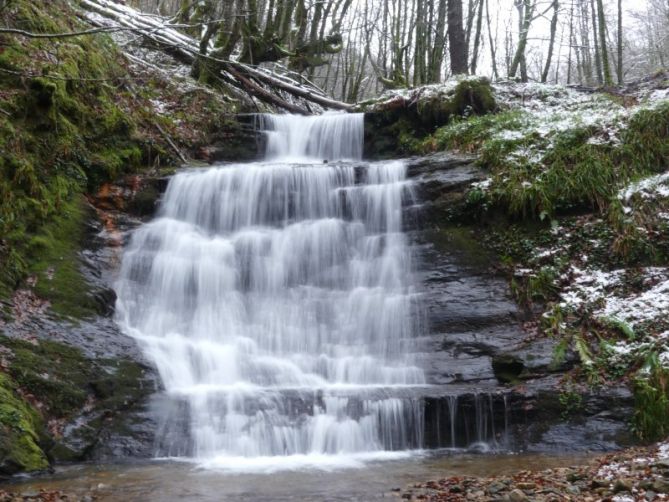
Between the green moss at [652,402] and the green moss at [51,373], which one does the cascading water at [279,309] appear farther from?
the green moss at [652,402]

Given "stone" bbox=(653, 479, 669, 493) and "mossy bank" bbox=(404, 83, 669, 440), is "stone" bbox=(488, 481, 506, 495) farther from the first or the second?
"mossy bank" bbox=(404, 83, 669, 440)

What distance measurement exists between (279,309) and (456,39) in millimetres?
10705

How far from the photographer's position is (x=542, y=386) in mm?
7055

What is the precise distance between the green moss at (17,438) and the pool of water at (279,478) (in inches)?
7.0

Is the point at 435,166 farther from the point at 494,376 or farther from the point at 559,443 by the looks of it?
the point at 559,443

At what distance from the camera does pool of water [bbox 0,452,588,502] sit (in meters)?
4.81

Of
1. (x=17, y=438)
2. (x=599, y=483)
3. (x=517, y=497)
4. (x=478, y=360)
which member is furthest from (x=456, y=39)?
(x=17, y=438)

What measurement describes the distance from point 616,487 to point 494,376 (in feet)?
11.0

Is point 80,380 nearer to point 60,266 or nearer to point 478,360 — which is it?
A: point 60,266


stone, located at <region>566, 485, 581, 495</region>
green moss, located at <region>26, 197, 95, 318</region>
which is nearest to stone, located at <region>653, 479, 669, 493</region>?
stone, located at <region>566, 485, 581, 495</region>

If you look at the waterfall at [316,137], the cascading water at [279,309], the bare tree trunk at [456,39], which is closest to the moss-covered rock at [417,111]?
the waterfall at [316,137]

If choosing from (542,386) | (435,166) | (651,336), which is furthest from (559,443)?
(435,166)

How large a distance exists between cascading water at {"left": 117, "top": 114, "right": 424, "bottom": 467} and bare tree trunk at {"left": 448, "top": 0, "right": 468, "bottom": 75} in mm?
6546

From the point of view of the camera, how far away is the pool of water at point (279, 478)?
481 centimetres
